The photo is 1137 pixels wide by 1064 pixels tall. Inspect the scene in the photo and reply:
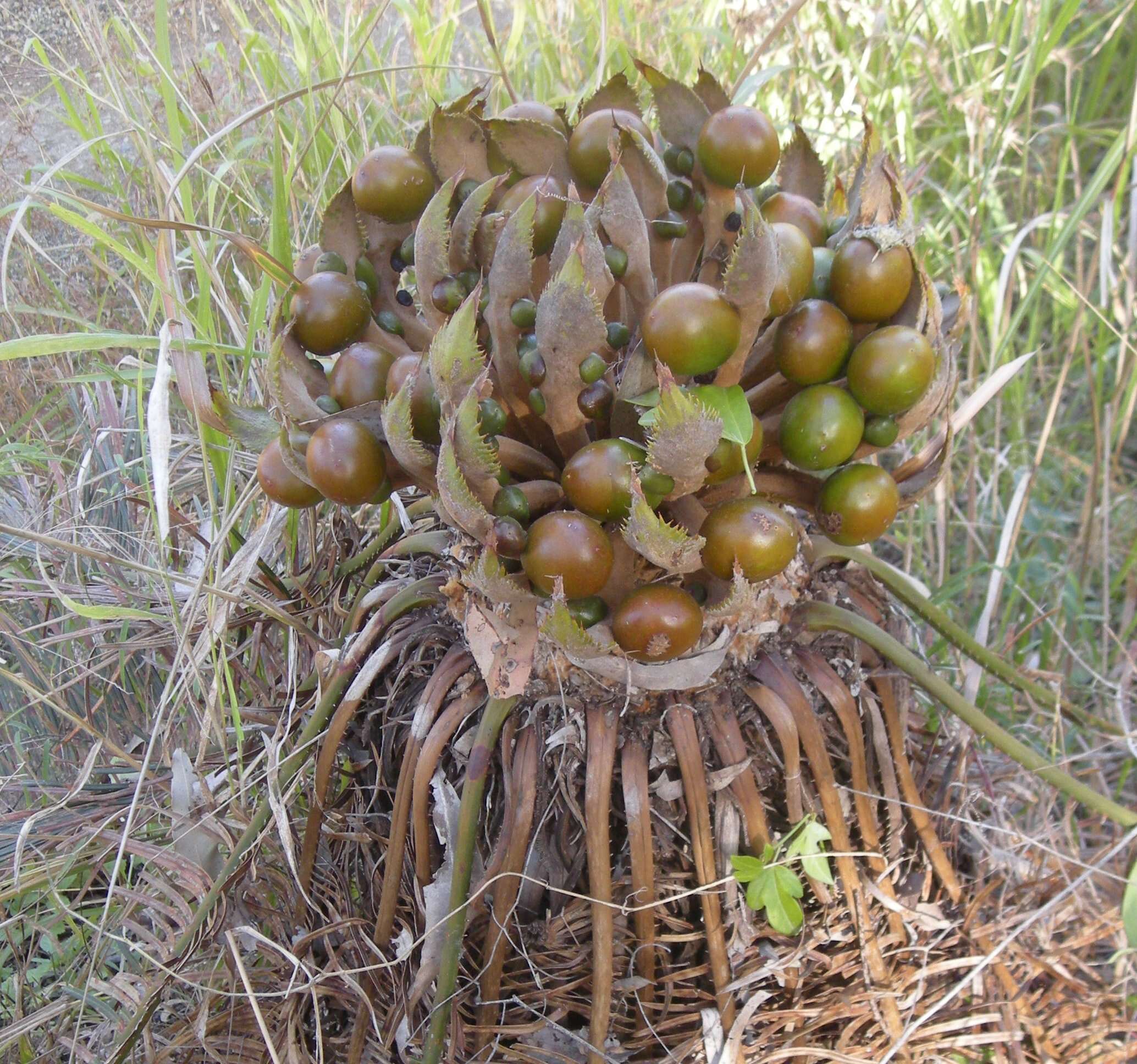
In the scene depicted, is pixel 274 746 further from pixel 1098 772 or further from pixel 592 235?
pixel 1098 772

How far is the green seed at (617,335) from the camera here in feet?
2.72

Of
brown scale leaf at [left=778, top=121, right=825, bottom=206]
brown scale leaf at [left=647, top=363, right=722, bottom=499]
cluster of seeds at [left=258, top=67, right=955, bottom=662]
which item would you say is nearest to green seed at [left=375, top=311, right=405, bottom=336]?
cluster of seeds at [left=258, top=67, right=955, bottom=662]

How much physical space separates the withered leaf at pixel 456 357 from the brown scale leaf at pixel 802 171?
1.40 ft

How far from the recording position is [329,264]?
933 mm


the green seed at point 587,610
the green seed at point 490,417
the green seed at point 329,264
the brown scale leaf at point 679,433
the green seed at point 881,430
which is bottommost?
the green seed at point 587,610

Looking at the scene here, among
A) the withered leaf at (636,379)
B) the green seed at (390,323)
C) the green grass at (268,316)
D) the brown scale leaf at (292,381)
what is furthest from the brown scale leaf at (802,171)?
the brown scale leaf at (292,381)

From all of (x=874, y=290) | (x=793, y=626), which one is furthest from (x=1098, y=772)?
(x=874, y=290)

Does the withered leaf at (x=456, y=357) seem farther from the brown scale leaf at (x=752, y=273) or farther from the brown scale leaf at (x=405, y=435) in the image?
the brown scale leaf at (x=752, y=273)

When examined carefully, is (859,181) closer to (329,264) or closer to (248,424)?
(329,264)

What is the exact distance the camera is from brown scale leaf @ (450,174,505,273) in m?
0.84

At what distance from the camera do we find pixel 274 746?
3.60 feet

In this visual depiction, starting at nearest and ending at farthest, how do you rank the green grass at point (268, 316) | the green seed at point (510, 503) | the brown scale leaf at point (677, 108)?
the green seed at point (510, 503) → the brown scale leaf at point (677, 108) → the green grass at point (268, 316)

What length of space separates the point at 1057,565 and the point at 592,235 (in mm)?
1649

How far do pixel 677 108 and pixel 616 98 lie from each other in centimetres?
7
